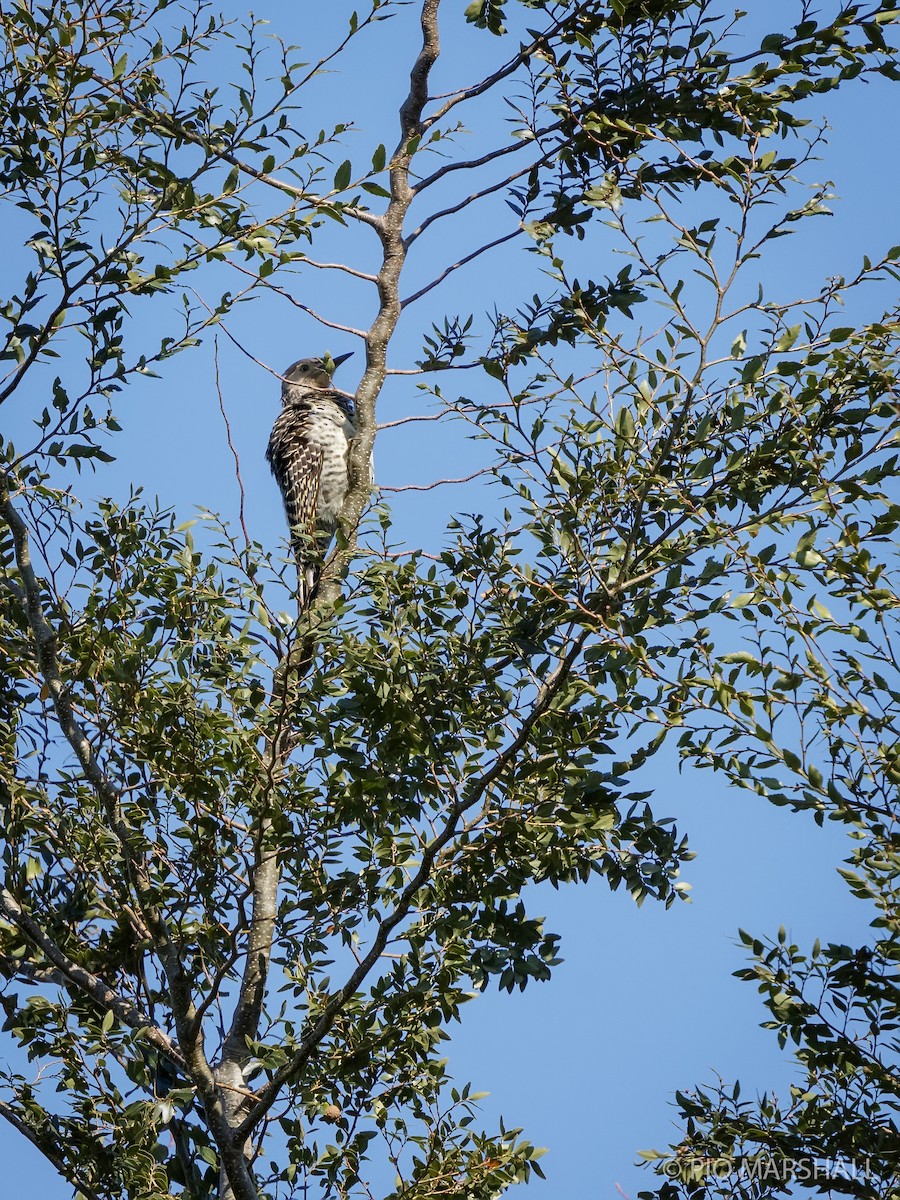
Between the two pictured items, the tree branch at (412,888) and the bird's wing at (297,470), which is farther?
the bird's wing at (297,470)

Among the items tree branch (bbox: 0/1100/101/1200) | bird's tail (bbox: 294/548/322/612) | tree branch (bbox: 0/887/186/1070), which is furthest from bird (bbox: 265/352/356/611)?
tree branch (bbox: 0/1100/101/1200)

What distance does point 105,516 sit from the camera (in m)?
4.95

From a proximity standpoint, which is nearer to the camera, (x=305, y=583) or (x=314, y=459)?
(x=305, y=583)

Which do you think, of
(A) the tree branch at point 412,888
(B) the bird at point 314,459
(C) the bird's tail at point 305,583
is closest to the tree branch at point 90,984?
(A) the tree branch at point 412,888

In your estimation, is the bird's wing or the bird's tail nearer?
the bird's tail

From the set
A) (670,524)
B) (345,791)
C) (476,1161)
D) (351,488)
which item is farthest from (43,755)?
(670,524)

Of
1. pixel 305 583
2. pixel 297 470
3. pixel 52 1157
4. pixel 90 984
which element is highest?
pixel 297 470

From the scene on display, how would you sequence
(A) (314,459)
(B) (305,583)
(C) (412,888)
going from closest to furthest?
(C) (412,888) < (B) (305,583) < (A) (314,459)

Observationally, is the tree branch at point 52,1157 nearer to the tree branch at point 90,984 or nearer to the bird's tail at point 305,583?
the tree branch at point 90,984

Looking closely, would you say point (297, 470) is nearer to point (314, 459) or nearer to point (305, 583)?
point (314, 459)

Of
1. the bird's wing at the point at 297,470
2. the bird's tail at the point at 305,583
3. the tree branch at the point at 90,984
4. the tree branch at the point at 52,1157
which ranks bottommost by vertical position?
the tree branch at the point at 52,1157

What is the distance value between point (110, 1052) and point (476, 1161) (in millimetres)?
1221

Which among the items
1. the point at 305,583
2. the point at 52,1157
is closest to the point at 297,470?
the point at 305,583

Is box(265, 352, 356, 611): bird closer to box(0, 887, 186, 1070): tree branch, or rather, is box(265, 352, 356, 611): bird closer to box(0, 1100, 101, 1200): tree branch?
box(0, 887, 186, 1070): tree branch
